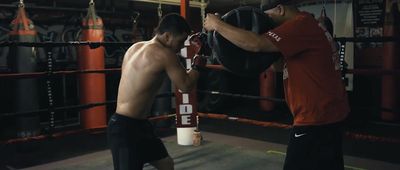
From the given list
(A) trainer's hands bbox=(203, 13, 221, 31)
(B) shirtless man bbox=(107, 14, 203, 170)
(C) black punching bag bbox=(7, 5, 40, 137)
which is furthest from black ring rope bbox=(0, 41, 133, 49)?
(A) trainer's hands bbox=(203, 13, 221, 31)

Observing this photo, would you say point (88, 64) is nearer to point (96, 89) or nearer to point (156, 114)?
point (96, 89)

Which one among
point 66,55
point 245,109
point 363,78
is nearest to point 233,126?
point 245,109

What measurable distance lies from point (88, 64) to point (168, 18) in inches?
105

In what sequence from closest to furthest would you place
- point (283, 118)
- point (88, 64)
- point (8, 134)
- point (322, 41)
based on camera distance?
1. point (322, 41)
2. point (88, 64)
3. point (8, 134)
4. point (283, 118)

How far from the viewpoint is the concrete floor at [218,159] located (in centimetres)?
326

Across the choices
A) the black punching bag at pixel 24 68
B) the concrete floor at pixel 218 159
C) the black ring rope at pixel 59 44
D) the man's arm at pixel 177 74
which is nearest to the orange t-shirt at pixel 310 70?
the man's arm at pixel 177 74

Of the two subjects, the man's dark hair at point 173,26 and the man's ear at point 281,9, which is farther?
the man's dark hair at point 173,26

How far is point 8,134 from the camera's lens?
4.98 m

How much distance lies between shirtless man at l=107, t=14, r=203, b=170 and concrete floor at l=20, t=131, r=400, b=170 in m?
1.15

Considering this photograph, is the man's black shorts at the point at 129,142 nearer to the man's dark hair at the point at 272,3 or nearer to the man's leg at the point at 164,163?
the man's leg at the point at 164,163

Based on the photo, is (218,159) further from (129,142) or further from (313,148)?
(313,148)

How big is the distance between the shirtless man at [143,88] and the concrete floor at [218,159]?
115 cm

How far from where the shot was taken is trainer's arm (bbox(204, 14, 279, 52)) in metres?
1.53

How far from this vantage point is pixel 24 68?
4.07m
